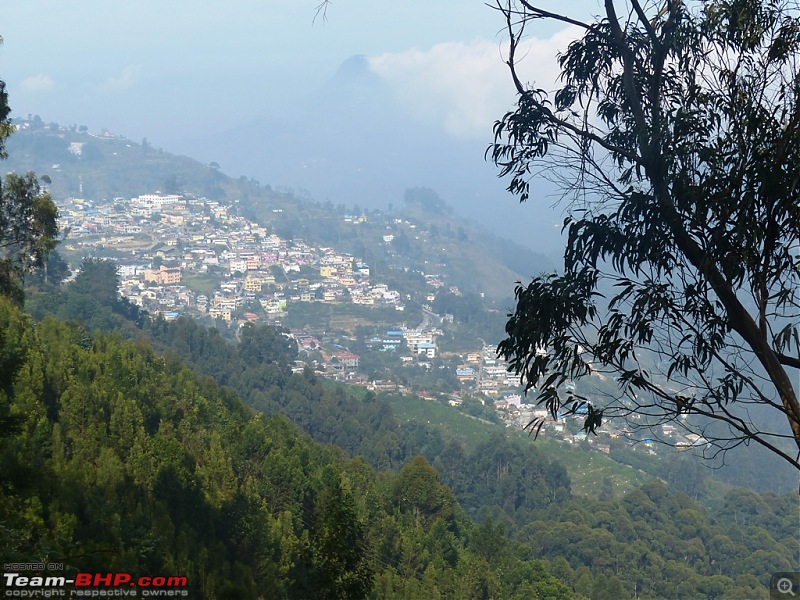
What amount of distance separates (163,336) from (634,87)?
29203 millimetres

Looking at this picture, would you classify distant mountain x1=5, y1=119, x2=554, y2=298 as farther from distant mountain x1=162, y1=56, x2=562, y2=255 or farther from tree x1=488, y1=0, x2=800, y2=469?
tree x1=488, y1=0, x2=800, y2=469

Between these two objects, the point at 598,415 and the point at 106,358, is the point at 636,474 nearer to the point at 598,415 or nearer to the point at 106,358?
the point at 106,358

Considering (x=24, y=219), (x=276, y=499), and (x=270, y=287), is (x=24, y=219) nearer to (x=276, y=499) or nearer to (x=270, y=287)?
(x=276, y=499)

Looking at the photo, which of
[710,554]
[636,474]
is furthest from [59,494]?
[636,474]

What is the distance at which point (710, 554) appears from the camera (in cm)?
2339

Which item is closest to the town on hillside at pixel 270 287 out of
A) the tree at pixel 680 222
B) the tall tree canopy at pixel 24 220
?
the tall tree canopy at pixel 24 220

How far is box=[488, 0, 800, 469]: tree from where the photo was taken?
12.0 ft

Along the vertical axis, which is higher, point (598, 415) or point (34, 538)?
point (598, 415)

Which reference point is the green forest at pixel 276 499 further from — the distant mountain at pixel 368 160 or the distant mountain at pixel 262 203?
the distant mountain at pixel 368 160

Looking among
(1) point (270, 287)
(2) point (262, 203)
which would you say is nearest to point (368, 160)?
(2) point (262, 203)

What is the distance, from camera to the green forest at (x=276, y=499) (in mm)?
7117

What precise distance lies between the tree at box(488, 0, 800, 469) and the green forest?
9.00ft

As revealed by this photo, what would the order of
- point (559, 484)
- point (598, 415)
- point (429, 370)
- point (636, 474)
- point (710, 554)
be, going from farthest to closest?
point (429, 370) < point (636, 474) < point (559, 484) < point (710, 554) < point (598, 415)

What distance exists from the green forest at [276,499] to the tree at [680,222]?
108 inches
